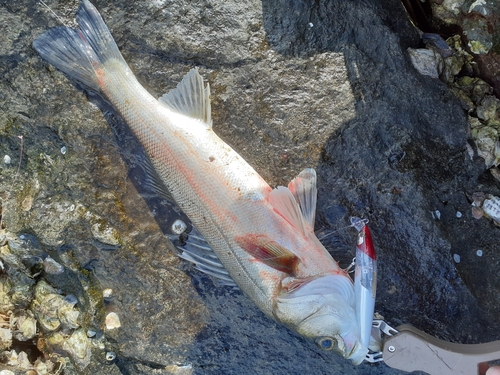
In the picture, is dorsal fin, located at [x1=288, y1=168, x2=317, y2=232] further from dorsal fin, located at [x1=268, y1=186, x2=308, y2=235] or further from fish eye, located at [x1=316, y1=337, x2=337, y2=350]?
fish eye, located at [x1=316, y1=337, x2=337, y2=350]

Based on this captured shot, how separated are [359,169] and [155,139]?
1.62 m

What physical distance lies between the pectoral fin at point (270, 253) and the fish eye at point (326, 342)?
517mm

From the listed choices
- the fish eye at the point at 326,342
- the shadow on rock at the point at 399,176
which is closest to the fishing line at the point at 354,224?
the shadow on rock at the point at 399,176

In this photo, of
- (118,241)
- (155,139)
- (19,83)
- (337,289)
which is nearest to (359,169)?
(337,289)

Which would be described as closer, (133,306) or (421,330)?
(421,330)

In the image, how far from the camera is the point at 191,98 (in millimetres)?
3463

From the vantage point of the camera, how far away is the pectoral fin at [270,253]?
3154 millimetres

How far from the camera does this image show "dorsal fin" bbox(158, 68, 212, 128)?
346cm

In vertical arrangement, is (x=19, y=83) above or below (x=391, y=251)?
above

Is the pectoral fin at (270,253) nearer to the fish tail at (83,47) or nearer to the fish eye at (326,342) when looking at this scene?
the fish eye at (326,342)

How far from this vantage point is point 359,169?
359 cm

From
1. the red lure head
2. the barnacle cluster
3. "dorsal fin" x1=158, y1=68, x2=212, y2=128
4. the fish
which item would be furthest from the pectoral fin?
the barnacle cluster

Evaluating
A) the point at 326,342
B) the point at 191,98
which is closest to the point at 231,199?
the point at 191,98

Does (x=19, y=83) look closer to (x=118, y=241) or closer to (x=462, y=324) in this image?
(x=118, y=241)
